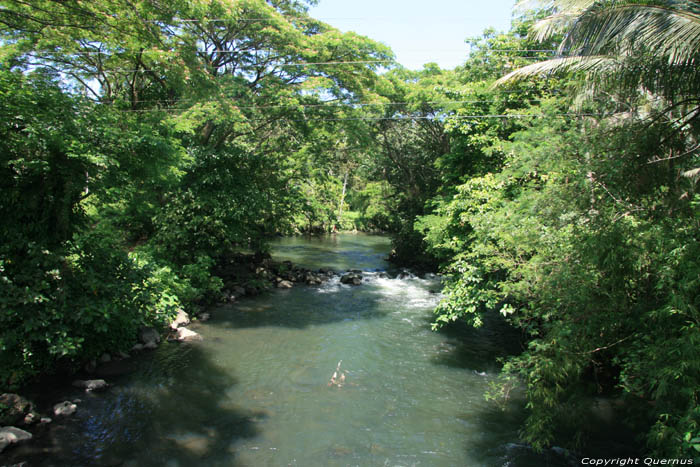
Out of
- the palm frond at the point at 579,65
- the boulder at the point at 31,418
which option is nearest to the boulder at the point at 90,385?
the boulder at the point at 31,418

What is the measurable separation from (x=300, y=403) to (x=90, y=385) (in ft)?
10.9

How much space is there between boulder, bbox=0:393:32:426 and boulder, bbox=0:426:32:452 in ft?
0.45

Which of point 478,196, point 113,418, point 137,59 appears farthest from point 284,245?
point 113,418

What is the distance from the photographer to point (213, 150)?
12055 mm

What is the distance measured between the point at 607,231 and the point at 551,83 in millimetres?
6794

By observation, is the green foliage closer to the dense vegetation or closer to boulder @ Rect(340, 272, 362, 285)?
the dense vegetation

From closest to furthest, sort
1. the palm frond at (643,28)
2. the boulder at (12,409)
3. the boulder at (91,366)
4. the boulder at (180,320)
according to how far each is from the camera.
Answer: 1. the palm frond at (643,28)
2. the boulder at (12,409)
3. the boulder at (91,366)
4. the boulder at (180,320)

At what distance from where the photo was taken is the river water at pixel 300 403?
5.07 meters

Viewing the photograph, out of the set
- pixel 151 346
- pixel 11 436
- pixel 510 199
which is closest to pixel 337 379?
pixel 151 346

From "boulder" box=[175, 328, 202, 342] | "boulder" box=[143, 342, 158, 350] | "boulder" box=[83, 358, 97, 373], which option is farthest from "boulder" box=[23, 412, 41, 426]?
"boulder" box=[175, 328, 202, 342]

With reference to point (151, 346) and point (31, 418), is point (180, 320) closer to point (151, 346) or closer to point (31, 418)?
point (151, 346)

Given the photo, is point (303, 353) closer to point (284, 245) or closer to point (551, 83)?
point (551, 83)

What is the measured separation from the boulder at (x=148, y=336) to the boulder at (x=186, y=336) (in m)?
0.48

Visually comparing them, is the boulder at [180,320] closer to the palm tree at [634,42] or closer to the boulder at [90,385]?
the boulder at [90,385]
